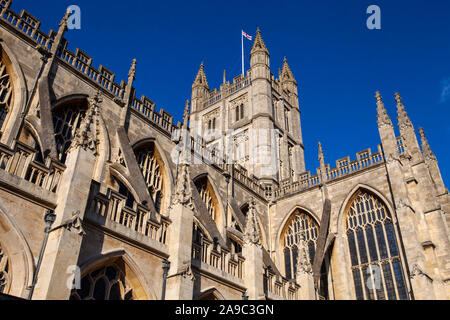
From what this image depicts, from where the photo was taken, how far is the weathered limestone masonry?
9.28 metres

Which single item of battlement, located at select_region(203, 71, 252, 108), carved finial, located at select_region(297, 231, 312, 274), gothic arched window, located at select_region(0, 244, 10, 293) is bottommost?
gothic arched window, located at select_region(0, 244, 10, 293)

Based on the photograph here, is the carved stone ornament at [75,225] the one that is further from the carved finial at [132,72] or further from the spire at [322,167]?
the spire at [322,167]

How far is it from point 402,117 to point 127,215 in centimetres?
1737

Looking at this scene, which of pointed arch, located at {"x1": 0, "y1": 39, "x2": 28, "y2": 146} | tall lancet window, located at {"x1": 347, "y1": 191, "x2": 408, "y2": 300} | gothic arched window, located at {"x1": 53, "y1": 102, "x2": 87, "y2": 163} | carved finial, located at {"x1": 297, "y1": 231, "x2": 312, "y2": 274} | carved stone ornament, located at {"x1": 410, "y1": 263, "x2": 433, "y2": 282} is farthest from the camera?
tall lancet window, located at {"x1": 347, "y1": 191, "x2": 408, "y2": 300}

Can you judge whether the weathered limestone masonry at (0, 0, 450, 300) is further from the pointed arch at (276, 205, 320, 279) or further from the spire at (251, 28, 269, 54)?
the spire at (251, 28, 269, 54)

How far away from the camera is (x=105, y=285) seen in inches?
405

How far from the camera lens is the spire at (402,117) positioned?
72.1ft

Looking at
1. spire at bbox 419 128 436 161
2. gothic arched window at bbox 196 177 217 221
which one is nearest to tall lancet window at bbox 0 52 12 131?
gothic arched window at bbox 196 177 217 221

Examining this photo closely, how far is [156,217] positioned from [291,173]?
2218 centimetres

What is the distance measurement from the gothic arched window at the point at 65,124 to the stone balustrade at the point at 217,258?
20.0 feet

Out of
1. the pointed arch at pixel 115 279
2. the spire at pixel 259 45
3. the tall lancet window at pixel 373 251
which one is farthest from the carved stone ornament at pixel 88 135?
the spire at pixel 259 45

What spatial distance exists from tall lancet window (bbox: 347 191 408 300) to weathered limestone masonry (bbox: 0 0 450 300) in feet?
0.18

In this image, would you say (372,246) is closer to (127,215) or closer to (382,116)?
(382,116)

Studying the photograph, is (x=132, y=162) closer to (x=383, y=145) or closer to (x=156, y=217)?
(x=156, y=217)
